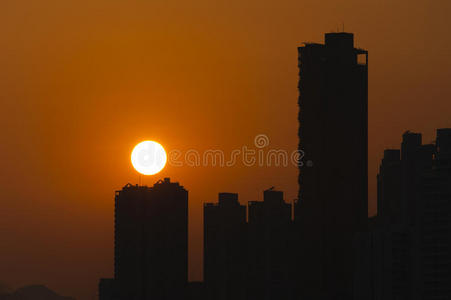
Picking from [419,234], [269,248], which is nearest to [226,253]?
[269,248]

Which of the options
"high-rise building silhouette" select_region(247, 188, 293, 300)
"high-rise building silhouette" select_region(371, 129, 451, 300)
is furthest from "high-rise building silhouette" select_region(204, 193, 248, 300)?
"high-rise building silhouette" select_region(371, 129, 451, 300)

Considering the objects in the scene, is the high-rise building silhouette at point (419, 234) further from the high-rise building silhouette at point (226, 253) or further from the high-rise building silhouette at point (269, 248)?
the high-rise building silhouette at point (226, 253)

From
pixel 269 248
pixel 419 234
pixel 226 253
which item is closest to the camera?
pixel 419 234

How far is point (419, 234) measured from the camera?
5901 inches

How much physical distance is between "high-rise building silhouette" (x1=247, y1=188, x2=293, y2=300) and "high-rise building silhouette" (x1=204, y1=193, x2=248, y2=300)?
2.31 m

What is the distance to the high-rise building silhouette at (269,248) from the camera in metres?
188

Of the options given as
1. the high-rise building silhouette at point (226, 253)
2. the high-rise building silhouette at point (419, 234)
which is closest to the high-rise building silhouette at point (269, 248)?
the high-rise building silhouette at point (226, 253)

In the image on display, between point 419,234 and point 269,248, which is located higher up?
point 419,234

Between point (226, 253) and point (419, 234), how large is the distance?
53650 millimetres

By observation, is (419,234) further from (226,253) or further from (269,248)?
(226,253)

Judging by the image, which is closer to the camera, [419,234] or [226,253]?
[419,234]

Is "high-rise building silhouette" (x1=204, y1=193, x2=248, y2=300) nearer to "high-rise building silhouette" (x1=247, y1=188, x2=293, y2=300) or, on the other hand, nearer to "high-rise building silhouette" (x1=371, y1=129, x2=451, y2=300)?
"high-rise building silhouette" (x1=247, y1=188, x2=293, y2=300)

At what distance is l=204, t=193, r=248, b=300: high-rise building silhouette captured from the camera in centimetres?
19325

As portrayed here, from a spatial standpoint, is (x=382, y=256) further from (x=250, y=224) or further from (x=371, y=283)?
(x=250, y=224)
